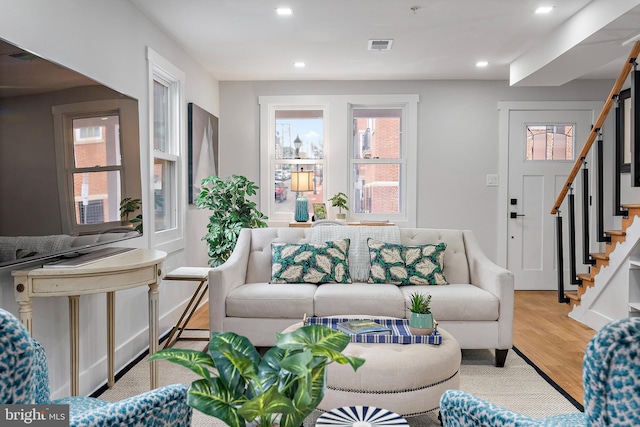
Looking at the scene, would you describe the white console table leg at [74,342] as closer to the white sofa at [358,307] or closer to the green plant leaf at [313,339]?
the white sofa at [358,307]

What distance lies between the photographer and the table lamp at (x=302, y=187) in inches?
223

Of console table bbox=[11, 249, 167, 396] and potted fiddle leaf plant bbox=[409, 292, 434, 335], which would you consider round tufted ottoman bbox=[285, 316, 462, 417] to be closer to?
potted fiddle leaf plant bbox=[409, 292, 434, 335]

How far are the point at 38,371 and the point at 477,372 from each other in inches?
102

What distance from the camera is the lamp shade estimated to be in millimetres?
5668

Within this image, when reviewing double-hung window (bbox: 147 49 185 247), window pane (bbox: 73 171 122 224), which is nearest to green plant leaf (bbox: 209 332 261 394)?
window pane (bbox: 73 171 122 224)

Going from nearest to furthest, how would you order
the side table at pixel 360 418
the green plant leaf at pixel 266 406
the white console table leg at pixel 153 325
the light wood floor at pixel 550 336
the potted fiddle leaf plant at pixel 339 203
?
the green plant leaf at pixel 266 406, the side table at pixel 360 418, the white console table leg at pixel 153 325, the light wood floor at pixel 550 336, the potted fiddle leaf plant at pixel 339 203

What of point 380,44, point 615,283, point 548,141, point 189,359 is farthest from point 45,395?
point 548,141

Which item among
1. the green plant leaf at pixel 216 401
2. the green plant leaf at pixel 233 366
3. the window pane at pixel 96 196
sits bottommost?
the green plant leaf at pixel 216 401

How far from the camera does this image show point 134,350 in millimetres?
3527

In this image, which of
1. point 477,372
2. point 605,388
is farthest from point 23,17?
point 477,372

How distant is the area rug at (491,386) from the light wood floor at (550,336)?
0.35 feet

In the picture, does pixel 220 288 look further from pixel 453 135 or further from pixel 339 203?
pixel 453 135

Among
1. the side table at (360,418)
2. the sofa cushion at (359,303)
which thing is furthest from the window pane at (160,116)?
the side table at (360,418)

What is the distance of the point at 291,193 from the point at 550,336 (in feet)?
10.7
